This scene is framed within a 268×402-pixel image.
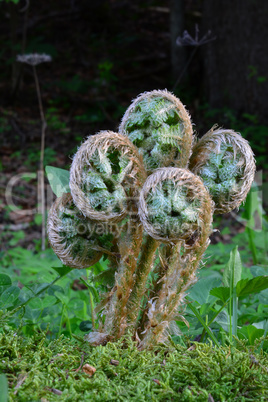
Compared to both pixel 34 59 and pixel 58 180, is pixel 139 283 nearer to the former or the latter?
pixel 58 180

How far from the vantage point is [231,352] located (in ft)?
4.20

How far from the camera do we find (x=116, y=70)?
870 centimetres

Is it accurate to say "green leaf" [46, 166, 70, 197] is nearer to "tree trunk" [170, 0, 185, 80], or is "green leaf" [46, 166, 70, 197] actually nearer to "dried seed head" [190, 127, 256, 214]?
"dried seed head" [190, 127, 256, 214]

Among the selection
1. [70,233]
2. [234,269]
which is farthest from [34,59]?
[234,269]

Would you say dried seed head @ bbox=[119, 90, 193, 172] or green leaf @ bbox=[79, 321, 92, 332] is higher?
dried seed head @ bbox=[119, 90, 193, 172]

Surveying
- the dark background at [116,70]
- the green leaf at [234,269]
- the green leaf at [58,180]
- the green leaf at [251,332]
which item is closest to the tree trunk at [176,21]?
the dark background at [116,70]

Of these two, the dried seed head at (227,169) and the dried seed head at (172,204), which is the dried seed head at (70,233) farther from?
the dried seed head at (227,169)

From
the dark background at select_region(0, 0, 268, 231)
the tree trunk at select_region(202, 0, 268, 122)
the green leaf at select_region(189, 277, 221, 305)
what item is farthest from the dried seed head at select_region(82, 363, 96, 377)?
the tree trunk at select_region(202, 0, 268, 122)

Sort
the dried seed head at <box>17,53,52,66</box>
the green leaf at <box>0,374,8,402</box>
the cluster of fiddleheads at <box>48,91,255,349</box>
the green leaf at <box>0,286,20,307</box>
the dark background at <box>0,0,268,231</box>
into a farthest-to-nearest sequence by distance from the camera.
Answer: the dark background at <box>0,0,268,231</box> → the dried seed head at <box>17,53,52,66</box> → the green leaf at <box>0,286,20,307</box> → the cluster of fiddleheads at <box>48,91,255,349</box> → the green leaf at <box>0,374,8,402</box>

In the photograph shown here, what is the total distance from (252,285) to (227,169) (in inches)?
16.2

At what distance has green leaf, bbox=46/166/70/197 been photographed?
5.42 feet

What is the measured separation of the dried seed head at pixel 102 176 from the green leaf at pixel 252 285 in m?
0.49

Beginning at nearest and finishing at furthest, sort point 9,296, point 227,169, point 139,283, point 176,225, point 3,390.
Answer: point 3,390, point 176,225, point 227,169, point 139,283, point 9,296

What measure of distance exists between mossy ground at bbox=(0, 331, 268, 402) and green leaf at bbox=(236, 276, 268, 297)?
211 mm
